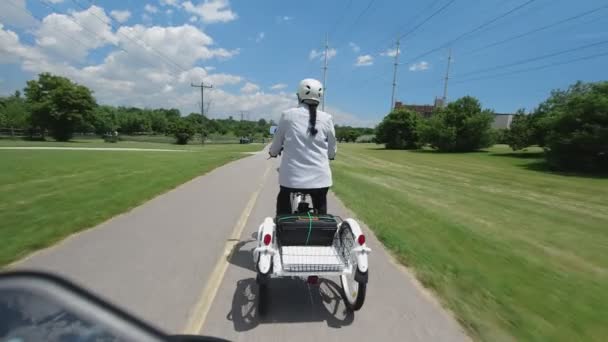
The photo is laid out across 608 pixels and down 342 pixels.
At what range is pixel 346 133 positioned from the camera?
134m

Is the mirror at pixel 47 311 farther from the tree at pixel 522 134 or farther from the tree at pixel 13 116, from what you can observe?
the tree at pixel 13 116

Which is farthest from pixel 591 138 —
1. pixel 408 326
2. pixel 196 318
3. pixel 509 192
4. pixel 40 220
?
pixel 40 220

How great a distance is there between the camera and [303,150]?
3.61 m

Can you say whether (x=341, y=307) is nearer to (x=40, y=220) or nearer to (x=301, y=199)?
(x=301, y=199)

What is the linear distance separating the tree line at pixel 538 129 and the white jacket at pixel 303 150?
29512mm

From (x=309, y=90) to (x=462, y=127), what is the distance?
54.0 metres

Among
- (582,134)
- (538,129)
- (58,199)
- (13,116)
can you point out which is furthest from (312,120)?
(13,116)

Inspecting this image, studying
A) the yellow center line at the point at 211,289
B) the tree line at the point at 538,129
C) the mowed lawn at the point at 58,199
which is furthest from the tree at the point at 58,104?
the yellow center line at the point at 211,289

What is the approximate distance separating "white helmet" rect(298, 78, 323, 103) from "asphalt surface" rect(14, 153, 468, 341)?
7.83 ft

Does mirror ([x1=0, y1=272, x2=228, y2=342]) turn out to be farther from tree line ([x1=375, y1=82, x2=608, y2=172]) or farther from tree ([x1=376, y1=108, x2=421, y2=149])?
tree ([x1=376, y1=108, x2=421, y2=149])

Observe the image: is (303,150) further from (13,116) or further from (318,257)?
(13,116)

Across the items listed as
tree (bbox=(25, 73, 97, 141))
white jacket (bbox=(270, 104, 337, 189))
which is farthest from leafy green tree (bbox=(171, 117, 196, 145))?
white jacket (bbox=(270, 104, 337, 189))

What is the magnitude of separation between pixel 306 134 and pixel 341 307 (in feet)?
6.70

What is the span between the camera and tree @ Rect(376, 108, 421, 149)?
6122cm
